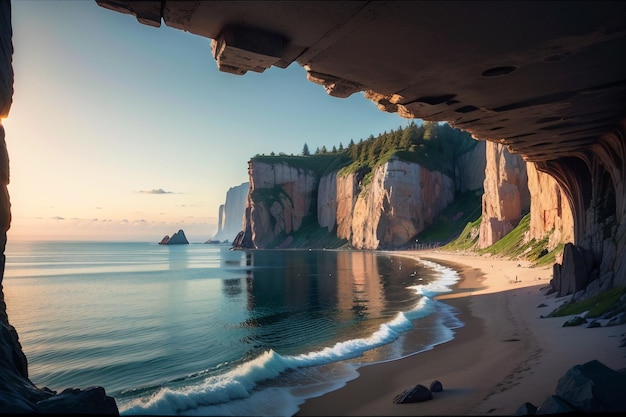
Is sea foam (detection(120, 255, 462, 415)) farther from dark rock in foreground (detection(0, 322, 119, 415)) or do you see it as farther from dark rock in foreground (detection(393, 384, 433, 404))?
dark rock in foreground (detection(0, 322, 119, 415))

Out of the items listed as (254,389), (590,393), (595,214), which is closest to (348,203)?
(595,214)

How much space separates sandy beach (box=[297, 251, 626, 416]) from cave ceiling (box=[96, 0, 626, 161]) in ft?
17.9

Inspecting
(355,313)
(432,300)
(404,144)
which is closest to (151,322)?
(355,313)

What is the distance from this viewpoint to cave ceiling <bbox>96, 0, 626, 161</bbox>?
4.70 m

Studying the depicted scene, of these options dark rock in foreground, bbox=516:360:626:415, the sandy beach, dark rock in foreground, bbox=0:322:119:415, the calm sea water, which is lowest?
the calm sea water

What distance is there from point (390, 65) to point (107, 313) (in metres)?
25.4

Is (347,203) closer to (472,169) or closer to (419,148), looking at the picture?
(419,148)

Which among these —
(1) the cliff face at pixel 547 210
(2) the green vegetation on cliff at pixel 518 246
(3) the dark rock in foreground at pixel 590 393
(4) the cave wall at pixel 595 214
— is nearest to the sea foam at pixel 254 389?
(3) the dark rock in foreground at pixel 590 393

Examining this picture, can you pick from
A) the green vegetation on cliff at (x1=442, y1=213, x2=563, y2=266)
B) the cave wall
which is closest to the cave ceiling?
the cave wall

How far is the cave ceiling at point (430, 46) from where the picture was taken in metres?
4.70

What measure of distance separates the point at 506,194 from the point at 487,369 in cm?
5657

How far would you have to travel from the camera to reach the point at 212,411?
9008mm

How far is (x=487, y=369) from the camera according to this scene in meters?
9.12

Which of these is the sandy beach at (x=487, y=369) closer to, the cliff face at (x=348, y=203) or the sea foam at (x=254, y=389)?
the sea foam at (x=254, y=389)
